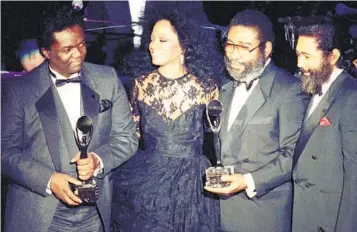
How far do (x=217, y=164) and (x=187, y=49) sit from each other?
137cm

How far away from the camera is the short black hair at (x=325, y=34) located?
3568 mm

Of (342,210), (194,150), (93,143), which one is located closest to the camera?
(342,210)

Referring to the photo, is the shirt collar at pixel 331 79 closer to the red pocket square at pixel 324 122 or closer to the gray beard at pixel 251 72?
the red pocket square at pixel 324 122

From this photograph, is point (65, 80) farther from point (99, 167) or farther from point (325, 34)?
point (325, 34)

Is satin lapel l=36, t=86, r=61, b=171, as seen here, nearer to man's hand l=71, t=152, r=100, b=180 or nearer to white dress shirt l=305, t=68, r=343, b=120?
man's hand l=71, t=152, r=100, b=180

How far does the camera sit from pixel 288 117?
3.49 m

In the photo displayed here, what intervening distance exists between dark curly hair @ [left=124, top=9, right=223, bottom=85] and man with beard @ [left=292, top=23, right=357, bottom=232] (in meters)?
1.00

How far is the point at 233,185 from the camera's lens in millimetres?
3363

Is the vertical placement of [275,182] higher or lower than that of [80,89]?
lower

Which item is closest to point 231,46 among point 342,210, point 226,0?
point 342,210

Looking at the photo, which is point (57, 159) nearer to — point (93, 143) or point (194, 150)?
point (93, 143)

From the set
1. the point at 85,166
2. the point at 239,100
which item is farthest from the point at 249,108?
the point at 85,166

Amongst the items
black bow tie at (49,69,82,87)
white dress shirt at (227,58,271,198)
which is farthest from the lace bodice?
black bow tie at (49,69,82,87)

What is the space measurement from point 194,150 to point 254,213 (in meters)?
0.85
